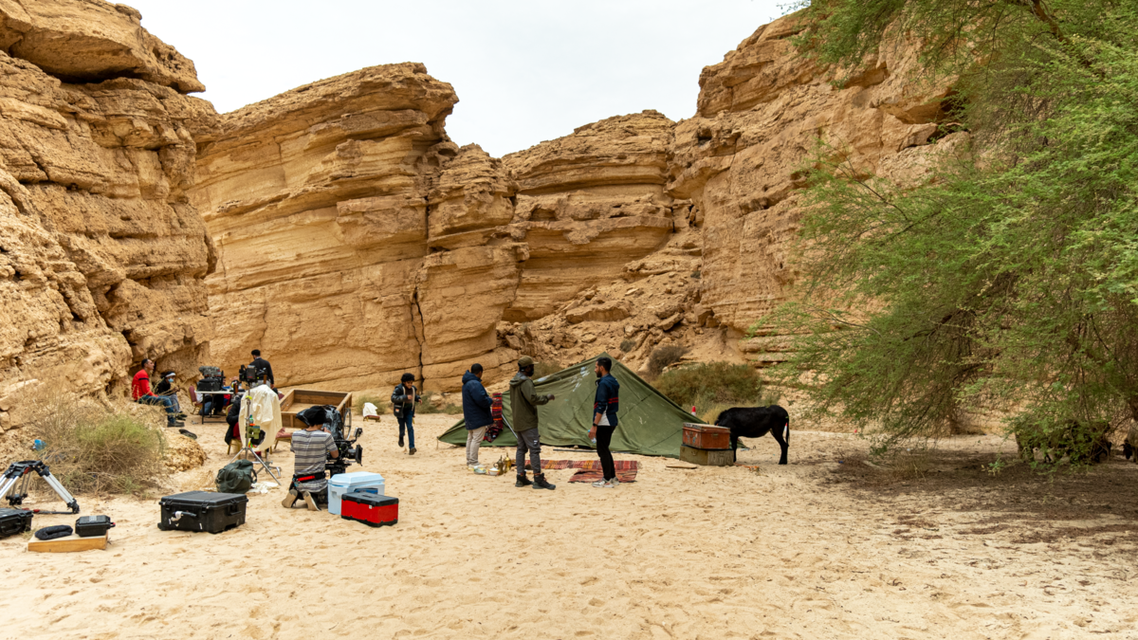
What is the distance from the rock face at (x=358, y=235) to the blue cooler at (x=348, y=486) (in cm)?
1871

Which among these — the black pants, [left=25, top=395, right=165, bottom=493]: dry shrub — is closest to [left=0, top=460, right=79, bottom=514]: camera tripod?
[left=25, top=395, right=165, bottom=493]: dry shrub

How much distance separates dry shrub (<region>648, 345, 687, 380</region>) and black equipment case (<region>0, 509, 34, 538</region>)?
19677 mm

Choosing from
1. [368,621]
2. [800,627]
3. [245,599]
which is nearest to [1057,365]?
[800,627]

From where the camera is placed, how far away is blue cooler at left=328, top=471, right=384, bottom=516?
7.05 m

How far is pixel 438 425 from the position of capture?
1728cm

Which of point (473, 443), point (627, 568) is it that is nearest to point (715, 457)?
point (473, 443)

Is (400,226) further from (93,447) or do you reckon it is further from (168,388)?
(93,447)

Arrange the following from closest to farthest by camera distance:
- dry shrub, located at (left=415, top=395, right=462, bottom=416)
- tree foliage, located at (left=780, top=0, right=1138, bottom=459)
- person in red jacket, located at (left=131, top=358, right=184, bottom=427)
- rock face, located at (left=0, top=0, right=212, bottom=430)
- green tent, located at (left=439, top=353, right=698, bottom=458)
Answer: tree foliage, located at (left=780, top=0, right=1138, bottom=459) → rock face, located at (left=0, top=0, right=212, bottom=430) → person in red jacket, located at (left=131, top=358, right=184, bottom=427) → green tent, located at (left=439, top=353, right=698, bottom=458) → dry shrub, located at (left=415, top=395, right=462, bottom=416)

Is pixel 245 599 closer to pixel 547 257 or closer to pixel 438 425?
pixel 438 425

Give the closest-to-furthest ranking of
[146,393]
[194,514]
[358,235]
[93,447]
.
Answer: [194,514] < [93,447] < [146,393] < [358,235]

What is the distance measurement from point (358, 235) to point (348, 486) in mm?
19851

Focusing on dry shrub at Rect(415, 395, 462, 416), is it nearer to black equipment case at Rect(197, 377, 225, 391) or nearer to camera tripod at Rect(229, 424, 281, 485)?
black equipment case at Rect(197, 377, 225, 391)

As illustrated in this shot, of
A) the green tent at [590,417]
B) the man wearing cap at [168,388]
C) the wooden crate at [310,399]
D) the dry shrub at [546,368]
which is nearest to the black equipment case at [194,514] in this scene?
the green tent at [590,417]

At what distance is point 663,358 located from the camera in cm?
2453
